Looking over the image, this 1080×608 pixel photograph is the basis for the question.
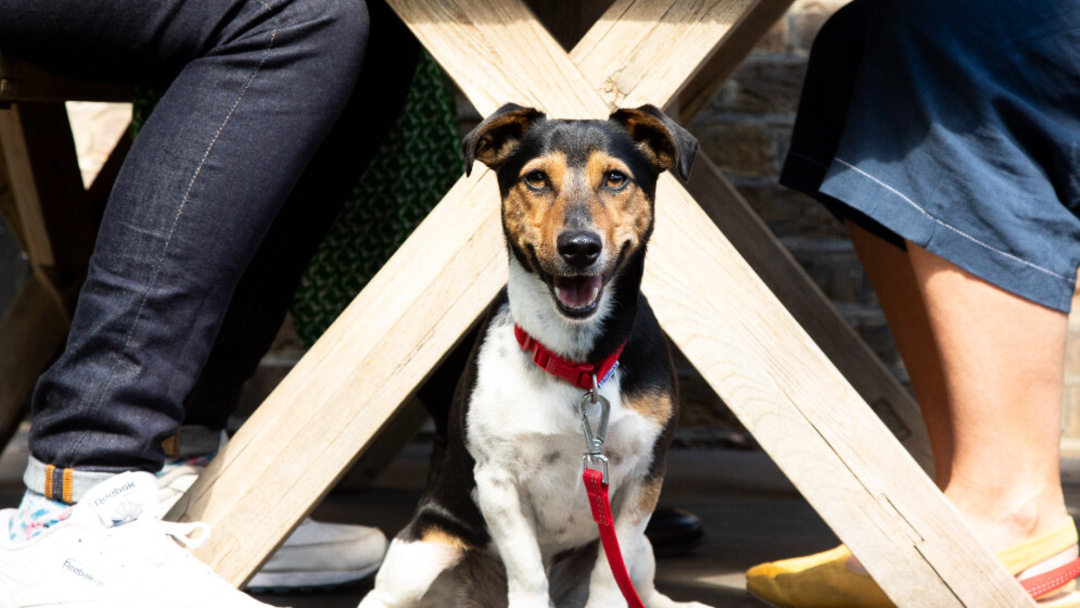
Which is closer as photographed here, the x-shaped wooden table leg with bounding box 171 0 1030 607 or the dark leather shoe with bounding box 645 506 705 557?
the x-shaped wooden table leg with bounding box 171 0 1030 607

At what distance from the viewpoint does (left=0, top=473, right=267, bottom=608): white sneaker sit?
51.5 inches

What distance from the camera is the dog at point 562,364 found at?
1408 millimetres

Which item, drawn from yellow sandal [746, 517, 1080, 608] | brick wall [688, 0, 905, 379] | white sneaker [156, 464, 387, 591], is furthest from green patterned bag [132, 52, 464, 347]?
A: brick wall [688, 0, 905, 379]

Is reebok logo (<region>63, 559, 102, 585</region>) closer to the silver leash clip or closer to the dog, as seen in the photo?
the dog

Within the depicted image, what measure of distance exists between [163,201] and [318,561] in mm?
778

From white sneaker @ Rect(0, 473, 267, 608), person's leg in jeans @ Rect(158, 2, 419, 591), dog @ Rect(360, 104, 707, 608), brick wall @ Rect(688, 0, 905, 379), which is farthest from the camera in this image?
brick wall @ Rect(688, 0, 905, 379)

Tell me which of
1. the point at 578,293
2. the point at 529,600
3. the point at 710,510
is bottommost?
the point at 710,510

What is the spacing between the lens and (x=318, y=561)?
6.02 ft

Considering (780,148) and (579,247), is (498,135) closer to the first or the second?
(579,247)

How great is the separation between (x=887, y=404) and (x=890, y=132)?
2.51ft

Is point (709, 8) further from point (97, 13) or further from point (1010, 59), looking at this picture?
point (97, 13)

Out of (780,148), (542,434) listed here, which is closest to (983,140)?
(542,434)

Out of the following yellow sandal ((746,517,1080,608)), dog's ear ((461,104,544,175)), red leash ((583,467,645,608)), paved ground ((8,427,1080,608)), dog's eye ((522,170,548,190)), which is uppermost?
dog's ear ((461,104,544,175))

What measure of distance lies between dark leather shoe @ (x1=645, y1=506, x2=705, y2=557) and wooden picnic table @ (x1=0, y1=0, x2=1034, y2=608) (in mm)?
700
